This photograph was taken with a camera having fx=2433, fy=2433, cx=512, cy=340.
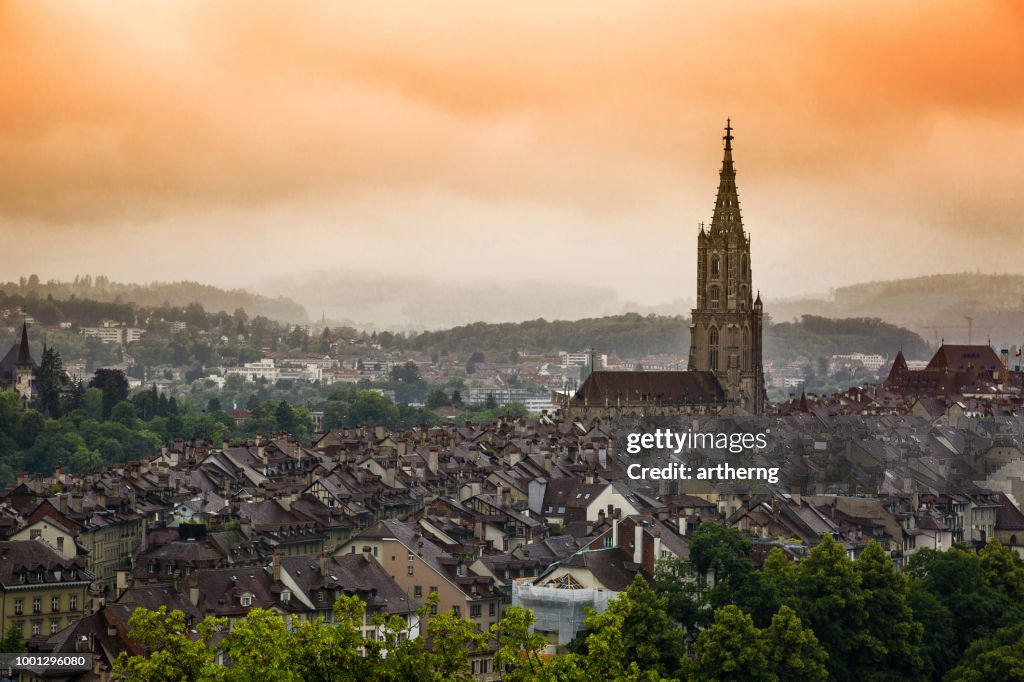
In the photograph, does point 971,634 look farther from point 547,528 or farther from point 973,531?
point 973,531

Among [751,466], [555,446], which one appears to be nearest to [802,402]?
[555,446]

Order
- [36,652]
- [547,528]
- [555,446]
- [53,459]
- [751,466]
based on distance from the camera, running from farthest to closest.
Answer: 1. [53,459]
2. [555,446]
3. [751,466]
4. [547,528]
5. [36,652]

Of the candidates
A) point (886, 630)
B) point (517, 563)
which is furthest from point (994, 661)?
point (517, 563)

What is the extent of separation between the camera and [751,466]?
115 m

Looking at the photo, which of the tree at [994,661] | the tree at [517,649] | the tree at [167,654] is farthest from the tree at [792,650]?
the tree at [167,654]

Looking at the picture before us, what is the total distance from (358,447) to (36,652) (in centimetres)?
7585

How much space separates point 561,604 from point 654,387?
119214 millimetres

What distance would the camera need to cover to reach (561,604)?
7125cm

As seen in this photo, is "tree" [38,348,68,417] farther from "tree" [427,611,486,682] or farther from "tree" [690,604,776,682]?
"tree" [427,611,486,682]

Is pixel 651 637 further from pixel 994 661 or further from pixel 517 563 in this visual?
pixel 517 563

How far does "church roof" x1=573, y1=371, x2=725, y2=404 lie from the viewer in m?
186

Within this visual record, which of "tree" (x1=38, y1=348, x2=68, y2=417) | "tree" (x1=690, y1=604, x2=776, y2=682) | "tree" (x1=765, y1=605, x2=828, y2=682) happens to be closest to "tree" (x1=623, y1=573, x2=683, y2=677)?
"tree" (x1=690, y1=604, x2=776, y2=682)

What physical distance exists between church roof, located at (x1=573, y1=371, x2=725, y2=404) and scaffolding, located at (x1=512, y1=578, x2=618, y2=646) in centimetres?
11271

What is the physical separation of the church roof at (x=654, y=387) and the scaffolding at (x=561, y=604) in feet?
370
